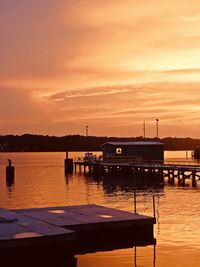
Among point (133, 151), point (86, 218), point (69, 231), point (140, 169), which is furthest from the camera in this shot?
point (133, 151)

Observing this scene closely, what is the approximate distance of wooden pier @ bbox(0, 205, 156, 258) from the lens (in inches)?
896

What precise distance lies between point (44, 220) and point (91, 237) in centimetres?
267

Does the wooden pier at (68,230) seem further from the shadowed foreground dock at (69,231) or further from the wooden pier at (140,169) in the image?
the wooden pier at (140,169)

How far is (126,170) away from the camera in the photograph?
95250 millimetres

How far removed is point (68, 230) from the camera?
24344 mm

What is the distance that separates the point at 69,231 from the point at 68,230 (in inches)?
18.1

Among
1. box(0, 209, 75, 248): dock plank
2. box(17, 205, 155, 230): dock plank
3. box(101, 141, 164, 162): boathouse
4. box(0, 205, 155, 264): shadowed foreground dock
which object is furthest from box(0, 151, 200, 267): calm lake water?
box(101, 141, 164, 162): boathouse

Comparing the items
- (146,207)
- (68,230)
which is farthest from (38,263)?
(146,207)

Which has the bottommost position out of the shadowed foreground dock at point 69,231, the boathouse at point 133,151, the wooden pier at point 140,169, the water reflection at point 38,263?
the water reflection at point 38,263

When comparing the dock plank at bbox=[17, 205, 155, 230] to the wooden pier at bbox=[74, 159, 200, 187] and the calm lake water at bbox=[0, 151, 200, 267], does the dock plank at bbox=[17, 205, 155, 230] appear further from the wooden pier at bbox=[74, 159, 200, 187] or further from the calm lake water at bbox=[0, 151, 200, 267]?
the wooden pier at bbox=[74, 159, 200, 187]

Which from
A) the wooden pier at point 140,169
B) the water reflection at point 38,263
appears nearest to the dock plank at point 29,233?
the water reflection at point 38,263

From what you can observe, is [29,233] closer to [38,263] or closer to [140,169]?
[38,263]

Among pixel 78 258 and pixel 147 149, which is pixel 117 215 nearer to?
pixel 78 258

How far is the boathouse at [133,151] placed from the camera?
311ft
